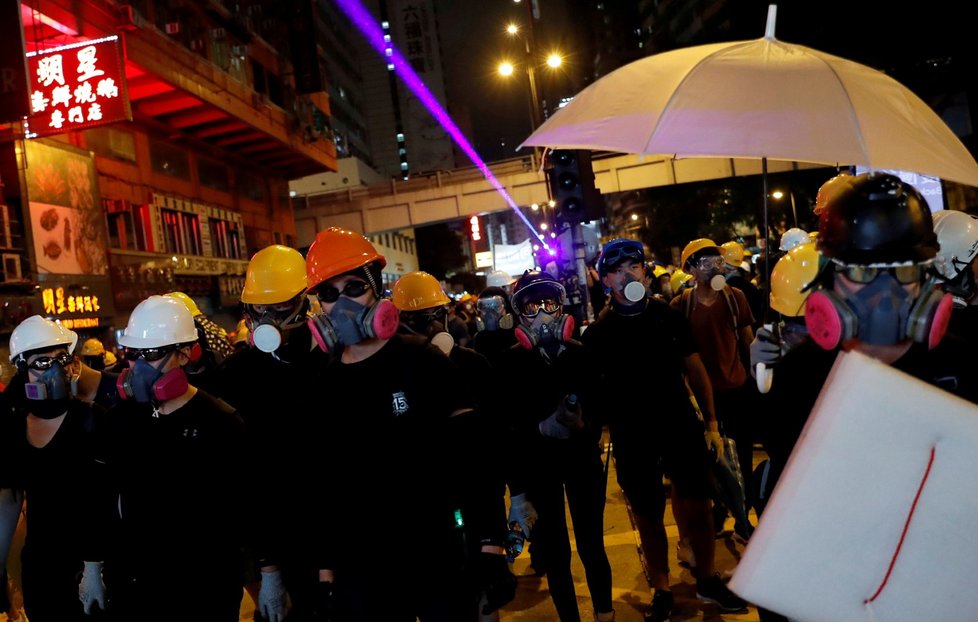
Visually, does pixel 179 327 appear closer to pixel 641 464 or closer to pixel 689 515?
pixel 641 464

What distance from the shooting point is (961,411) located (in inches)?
67.6

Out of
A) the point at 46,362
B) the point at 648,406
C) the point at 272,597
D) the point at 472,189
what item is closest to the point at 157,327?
the point at 46,362

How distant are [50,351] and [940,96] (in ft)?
84.1

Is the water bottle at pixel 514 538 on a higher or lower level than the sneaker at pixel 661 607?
higher

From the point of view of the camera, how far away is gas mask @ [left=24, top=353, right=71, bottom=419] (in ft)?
15.0

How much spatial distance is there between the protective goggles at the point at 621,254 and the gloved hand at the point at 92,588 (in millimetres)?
3448

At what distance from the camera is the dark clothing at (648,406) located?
16.4 feet

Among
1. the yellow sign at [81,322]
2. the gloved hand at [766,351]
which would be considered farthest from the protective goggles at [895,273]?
the yellow sign at [81,322]

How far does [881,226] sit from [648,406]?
9.44 feet

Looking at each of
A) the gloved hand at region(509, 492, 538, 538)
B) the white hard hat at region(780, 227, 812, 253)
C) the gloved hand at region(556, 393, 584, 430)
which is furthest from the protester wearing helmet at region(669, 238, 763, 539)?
the gloved hand at region(509, 492, 538, 538)

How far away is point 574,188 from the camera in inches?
410

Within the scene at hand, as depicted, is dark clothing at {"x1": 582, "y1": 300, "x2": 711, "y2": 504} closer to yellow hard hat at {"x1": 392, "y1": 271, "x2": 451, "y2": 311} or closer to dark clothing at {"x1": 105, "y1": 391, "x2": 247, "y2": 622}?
yellow hard hat at {"x1": 392, "y1": 271, "x2": 451, "y2": 311}

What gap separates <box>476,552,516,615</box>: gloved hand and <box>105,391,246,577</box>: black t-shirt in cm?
128

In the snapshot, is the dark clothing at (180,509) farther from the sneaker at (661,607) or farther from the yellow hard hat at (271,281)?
the sneaker at (661,607)
